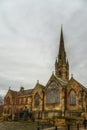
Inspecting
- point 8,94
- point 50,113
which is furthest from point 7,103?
point 50,113

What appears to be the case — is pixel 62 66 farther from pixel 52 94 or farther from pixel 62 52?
pixel 52 94

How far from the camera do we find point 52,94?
6378cm

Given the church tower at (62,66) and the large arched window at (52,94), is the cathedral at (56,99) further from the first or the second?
the church tower at (62,66)

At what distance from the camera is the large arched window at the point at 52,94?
62112 mm

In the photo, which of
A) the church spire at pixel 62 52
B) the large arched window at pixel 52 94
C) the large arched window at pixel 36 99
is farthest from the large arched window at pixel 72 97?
the church spire at pixel 62 52

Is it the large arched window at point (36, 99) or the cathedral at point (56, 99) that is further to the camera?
the large arched window at point (36, 99)

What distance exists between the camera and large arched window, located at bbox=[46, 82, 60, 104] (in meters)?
62.1

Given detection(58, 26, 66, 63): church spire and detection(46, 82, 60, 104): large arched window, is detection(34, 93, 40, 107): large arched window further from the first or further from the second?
detection(58, 26, 66, 63): church spire

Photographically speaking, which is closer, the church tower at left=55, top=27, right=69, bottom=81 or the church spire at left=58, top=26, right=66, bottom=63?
the church tower at left=55, top=27, right=69, bottom=81

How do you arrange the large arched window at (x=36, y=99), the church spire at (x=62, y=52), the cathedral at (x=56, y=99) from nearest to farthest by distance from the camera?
1. the cathedral at (x=56, y=99)
2. the large arched window at (x=36, y=99)
3. the church spire at (x=62, y=52)

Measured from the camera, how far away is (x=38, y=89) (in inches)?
2689

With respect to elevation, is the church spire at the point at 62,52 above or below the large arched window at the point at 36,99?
above

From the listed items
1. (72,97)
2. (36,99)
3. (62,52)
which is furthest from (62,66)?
(72,97)

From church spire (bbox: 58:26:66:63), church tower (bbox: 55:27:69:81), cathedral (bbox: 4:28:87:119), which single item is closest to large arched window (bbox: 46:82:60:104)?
cathedral (bbox: 4:28:87:119)
